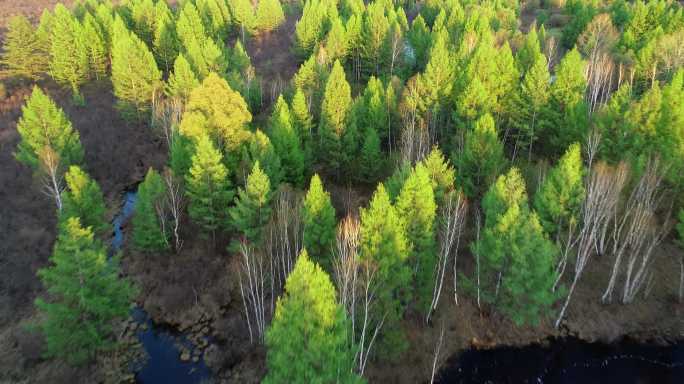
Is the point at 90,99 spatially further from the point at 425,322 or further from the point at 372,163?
the point at 425,322

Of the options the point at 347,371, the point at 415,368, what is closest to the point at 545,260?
the point at 415,368

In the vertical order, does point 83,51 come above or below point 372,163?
above

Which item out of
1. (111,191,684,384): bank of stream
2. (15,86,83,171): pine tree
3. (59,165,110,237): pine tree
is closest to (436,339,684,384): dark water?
(111,191,684,384): bank of stream

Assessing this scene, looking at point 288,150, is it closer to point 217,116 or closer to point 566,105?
point 217,116

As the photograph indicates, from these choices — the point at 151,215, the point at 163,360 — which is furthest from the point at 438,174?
the point at 163,360

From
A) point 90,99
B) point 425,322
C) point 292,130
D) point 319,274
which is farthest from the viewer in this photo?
point 90,99

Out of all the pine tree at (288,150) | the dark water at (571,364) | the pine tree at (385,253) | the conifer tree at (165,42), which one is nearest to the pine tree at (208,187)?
the pine tree at (288,150)

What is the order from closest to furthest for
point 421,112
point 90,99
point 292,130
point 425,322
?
point 425,322 < point 292,130 < point 421,112 < point 90,99
